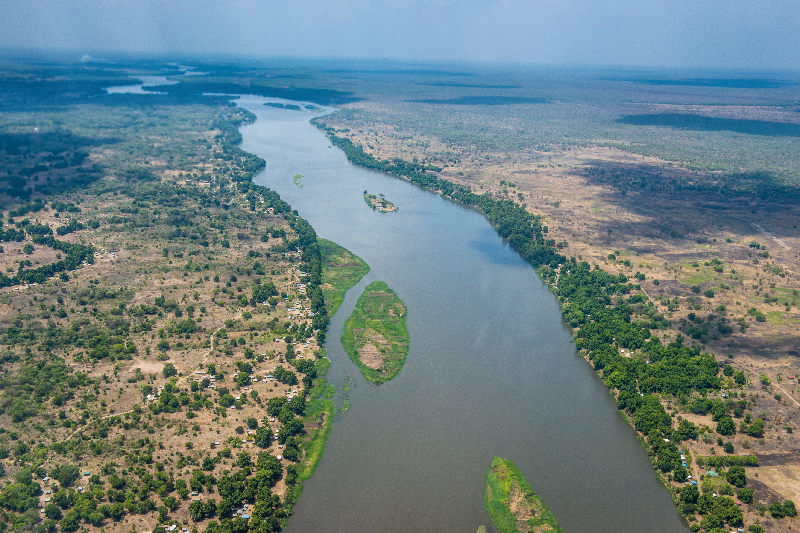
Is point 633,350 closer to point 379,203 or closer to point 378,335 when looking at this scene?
point 378,335

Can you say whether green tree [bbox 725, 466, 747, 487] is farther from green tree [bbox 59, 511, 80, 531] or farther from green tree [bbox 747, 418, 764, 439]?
green tree [bbox 59, 511, 80, 531]

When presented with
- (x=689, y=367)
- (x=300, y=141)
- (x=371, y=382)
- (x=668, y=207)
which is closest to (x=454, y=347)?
(x=371, y=382)

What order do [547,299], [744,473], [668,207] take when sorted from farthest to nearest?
1. [668,207]
2. [547,299]
3. [744,473]

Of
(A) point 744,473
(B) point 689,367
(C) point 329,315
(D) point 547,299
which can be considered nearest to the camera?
(A) point 744,473

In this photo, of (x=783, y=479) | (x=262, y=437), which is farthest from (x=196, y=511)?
(x=783, y=479)

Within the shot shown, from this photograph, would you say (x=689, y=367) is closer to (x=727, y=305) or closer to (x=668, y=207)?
(x=727, y=305)

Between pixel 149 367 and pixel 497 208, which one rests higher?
pixel 497 208

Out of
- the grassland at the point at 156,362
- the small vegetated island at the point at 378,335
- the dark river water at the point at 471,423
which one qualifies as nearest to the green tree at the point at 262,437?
the grassland at the point at 156,362

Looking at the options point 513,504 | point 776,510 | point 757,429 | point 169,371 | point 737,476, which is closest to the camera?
point 776,510
